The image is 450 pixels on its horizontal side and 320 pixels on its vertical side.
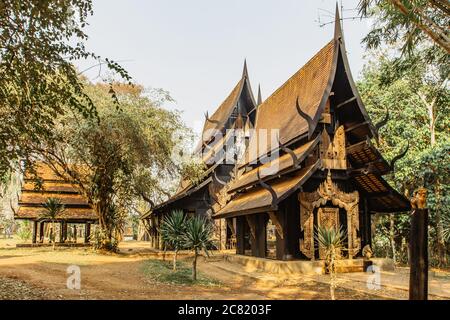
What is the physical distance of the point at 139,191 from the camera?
69.4 feet

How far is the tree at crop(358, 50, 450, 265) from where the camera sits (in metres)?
18.3

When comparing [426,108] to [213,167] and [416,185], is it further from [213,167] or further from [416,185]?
[213,167]

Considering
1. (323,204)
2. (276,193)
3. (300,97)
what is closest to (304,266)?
(323,204)

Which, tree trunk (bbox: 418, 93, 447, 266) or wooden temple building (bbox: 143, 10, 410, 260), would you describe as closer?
wooden temple building (bbox: 143, 10, 410, 260)

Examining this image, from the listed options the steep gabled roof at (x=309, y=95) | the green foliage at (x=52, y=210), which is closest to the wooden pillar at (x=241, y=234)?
the steep gabled roof at (x=309, y=95)

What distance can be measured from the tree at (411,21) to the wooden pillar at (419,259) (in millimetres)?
5240

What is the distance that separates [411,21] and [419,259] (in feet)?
21.3

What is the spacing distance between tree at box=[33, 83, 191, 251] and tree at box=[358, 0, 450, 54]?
10462mm

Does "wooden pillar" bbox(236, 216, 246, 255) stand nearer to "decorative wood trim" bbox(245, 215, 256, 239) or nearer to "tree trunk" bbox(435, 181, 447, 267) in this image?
"decorative wood trim" bbox(245, 215, 256, 239)

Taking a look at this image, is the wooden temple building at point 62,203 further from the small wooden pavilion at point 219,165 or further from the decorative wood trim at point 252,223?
the decorative wood trim at point 252,223

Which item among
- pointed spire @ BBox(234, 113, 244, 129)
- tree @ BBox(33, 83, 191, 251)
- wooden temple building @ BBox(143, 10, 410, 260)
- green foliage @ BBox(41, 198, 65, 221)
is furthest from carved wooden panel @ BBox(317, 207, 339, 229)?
green foliage @ BBox(41, 198, 65, 221)

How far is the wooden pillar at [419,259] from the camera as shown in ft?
16.0

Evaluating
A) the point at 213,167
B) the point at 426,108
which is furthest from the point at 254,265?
the point at 426,108

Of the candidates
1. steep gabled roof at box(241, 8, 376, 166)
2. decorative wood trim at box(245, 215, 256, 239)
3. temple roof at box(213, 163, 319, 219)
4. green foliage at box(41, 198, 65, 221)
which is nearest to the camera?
temple roof at box(213, 163, 319, 219)
